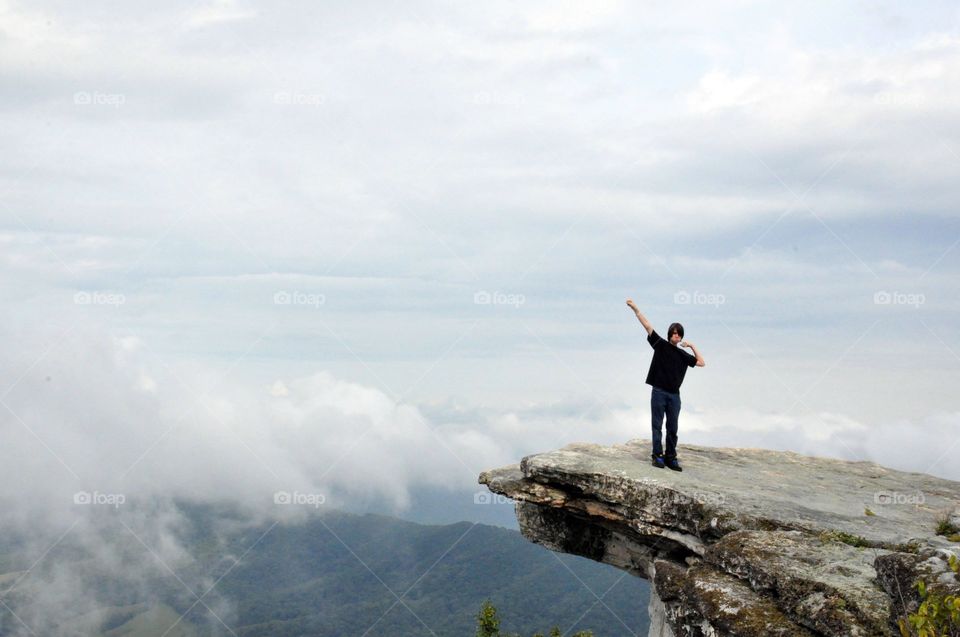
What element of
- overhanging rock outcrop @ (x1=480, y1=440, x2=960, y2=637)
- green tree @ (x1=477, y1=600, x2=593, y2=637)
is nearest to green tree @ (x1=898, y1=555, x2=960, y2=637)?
overhanging rock outcrop @ (x1=480, y1=440, x2=960, y2=637)

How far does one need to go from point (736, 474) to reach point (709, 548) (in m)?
6.67

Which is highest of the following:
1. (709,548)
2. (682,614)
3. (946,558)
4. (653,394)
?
(653,394)

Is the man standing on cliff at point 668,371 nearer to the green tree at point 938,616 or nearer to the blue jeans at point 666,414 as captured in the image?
the blue jeans at point 666,414

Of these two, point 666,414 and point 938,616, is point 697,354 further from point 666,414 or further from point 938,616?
point 938,616

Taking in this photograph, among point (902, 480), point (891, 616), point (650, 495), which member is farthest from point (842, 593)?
point (902, 480)

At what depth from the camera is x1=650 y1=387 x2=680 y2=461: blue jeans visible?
19.8 metres

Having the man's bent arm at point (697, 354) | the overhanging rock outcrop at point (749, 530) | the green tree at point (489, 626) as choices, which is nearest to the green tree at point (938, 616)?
the overhanging rock outcrop at point (749, 530)

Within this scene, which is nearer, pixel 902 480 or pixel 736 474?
pixel 736 474

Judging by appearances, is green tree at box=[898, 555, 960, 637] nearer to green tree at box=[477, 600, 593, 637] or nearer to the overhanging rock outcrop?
the overhanging rock outcrop

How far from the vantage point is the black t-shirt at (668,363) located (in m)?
19.5

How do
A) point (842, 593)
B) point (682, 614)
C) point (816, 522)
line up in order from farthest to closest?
1. point (816, 522)
2. point (682, 614)
3. point (842, 593)

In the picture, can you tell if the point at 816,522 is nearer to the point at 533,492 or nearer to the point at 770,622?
the point at 770,622

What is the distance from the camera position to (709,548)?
15109 millimetres

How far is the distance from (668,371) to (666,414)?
1372 mm
